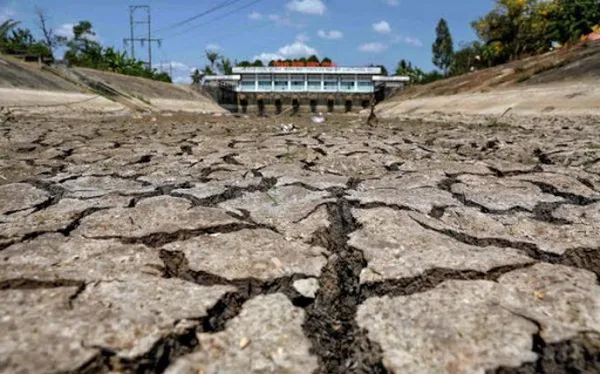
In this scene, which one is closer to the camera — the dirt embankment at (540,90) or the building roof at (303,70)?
the dirt embankment at (540,90)

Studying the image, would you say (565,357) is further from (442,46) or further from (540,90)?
(442,46)

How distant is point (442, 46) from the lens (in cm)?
4353

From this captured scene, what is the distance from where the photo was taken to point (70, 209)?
5.74 feet

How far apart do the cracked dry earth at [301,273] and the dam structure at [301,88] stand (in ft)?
74.9

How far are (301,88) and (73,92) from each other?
54.5 ft

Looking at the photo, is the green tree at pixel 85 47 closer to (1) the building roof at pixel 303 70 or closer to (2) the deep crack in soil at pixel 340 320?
(1) the building roof at pixel 303 70

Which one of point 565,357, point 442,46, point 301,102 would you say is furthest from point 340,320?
point 442,46

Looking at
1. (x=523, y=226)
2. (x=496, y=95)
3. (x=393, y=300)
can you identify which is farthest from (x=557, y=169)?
(x=496, y=95)

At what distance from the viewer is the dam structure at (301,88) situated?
25375 mm

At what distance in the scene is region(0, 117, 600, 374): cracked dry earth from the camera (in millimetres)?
846

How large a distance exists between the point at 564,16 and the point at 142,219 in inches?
1040

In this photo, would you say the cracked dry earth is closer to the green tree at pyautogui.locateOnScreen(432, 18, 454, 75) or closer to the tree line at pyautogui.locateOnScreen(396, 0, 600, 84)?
the tree line at pyautogui.locateOnScreen(396, 0, 600, 84)

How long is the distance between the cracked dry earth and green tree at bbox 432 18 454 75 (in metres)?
44.3

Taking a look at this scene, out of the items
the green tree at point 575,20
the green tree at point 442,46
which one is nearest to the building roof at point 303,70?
the green tree at point 575,20
